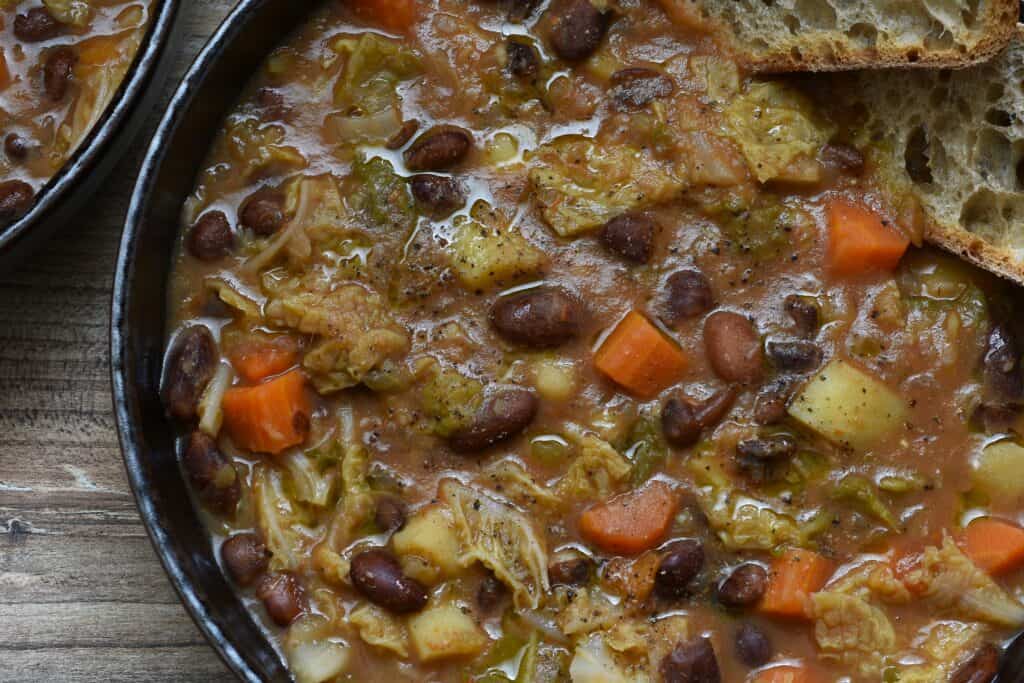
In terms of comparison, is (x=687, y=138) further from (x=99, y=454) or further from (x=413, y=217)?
(x=99, y=454)

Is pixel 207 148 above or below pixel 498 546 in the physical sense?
above

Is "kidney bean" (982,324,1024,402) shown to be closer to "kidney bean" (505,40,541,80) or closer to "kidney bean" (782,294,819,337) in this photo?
"kidney bean" (782,294,819,337)

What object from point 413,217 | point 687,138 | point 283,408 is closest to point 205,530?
point 283,408

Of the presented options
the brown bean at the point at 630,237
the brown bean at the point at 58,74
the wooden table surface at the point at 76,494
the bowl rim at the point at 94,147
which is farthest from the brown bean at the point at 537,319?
the brown bean at the point at 58,74

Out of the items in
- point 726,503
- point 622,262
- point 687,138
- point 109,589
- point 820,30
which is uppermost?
point 820,30

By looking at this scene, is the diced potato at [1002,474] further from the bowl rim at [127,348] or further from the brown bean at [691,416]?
the bowl rim at [127,348]

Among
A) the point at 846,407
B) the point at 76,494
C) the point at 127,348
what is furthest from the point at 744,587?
the point at 76,494
